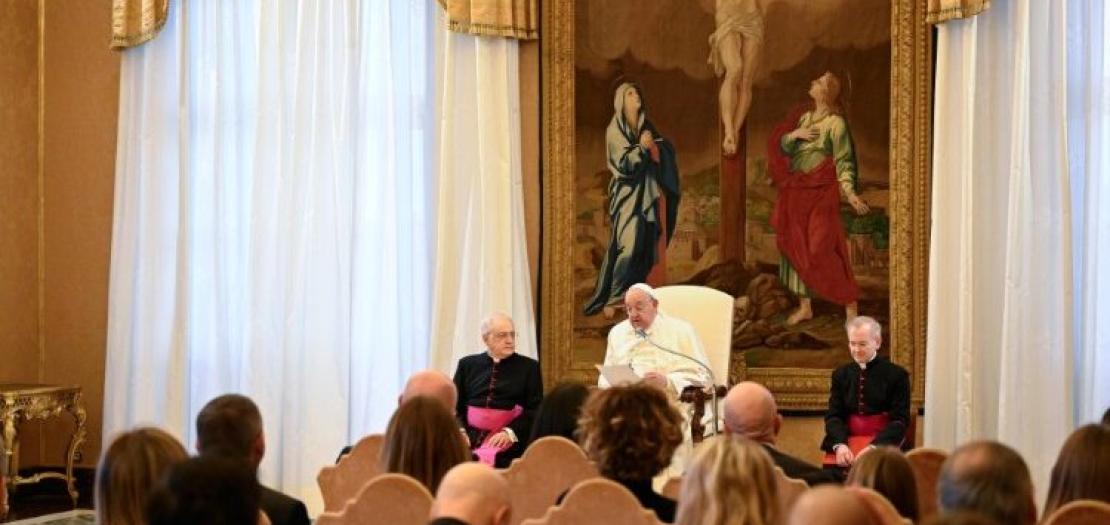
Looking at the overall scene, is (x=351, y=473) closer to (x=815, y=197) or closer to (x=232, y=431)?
(x=232, y=431)

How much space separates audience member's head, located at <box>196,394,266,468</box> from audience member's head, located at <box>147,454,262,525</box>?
1444mm

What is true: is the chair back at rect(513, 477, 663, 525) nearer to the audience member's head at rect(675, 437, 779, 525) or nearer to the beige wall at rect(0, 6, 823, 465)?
the audience member's head at rect(675, 437, 779, 525)

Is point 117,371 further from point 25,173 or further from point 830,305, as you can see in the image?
point 830,305

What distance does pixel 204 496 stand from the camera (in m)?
3.12

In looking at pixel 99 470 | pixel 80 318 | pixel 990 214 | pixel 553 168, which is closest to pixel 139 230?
pixel 80 318

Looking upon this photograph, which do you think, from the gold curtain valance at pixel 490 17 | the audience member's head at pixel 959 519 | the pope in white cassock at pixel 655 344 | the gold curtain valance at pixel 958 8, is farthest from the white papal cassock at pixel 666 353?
the audience member's head at pixel 959 519

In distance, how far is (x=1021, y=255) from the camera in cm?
897

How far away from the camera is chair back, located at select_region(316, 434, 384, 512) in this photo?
5.66 m

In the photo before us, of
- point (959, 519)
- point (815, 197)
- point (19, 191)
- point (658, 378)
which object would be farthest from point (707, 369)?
point (959, 519)

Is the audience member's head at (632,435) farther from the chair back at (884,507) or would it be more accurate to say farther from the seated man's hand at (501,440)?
the seated man's hand at (501,440)

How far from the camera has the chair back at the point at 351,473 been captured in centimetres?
566

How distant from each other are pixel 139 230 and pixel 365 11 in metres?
2.36

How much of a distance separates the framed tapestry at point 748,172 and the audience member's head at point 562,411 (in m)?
3.32

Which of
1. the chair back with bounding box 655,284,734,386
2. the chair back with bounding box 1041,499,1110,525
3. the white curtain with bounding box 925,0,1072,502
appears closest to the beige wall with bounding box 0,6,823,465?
the chair back with bounding box 655,284,734,386
